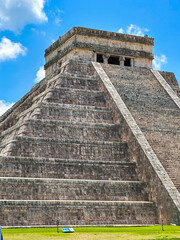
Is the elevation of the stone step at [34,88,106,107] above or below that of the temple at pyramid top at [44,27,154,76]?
below

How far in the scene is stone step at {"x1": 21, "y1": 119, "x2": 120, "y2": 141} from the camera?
59.2 feet

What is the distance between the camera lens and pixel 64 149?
692 inches

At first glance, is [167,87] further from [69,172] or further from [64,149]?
[69,172]

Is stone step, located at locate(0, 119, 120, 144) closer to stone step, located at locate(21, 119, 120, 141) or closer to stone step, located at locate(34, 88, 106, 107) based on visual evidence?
stone step, located at locate(21, 119, 120, 141)

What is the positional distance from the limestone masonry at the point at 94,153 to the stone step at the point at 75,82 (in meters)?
0.05

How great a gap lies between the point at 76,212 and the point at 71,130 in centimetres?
464

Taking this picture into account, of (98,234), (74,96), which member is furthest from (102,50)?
(98,234)

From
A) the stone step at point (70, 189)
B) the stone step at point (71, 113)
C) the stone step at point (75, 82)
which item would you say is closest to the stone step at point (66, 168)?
the stone step at point (70, 189)

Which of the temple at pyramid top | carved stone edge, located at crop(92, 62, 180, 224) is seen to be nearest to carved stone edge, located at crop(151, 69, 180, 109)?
the temple at pyramid top

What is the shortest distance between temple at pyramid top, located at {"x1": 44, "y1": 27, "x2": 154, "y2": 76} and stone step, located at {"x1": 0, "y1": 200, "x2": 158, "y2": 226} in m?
12.6

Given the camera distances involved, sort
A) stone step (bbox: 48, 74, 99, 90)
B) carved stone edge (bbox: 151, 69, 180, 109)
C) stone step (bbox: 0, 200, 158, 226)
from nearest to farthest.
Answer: stone step (bbox: 0, 200, 158, 226) < stone step (bbox: 48, 74, 99, 90) < carved stone edge (bbox: 151, 69, 180, 109)

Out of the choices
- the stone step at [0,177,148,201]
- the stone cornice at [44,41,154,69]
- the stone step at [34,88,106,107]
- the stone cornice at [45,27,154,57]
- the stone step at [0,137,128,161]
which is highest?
the stone cornice at [45,27,154,57]

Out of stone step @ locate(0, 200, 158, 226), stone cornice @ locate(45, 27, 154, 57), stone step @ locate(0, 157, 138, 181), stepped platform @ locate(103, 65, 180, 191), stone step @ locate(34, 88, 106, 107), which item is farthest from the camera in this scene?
stone cornice @ locate(45, 27, 154, 57)

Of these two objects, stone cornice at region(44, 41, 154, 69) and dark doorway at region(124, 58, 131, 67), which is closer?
stone cornice at region(44, 41, 154, 69)
